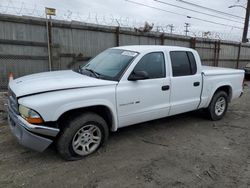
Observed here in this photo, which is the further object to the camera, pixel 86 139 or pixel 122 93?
pixel 122 93

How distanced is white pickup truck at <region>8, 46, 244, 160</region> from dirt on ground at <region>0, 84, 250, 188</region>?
1.12ft

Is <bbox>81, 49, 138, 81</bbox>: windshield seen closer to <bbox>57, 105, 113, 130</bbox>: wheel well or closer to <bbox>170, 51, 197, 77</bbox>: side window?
<bbox>57, 105, 113, 130</bbox>: wheel well

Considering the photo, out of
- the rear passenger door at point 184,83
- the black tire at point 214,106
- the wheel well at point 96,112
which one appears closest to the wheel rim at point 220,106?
the black tire at point 214,106

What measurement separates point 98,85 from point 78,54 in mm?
4959

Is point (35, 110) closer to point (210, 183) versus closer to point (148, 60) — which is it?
point (148, 60)

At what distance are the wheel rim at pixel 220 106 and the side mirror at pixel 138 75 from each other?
275cm

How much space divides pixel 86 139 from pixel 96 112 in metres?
0.48

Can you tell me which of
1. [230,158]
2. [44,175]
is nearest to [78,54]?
[44,175]

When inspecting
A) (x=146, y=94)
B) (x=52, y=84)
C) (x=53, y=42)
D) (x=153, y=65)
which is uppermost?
(x=53, y=42)

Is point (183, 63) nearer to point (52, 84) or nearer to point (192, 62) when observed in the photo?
point (192, 62)

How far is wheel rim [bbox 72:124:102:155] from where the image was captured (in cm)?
342

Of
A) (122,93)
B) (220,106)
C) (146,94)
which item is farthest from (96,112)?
(220,106)

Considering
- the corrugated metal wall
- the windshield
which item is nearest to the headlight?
the windshield

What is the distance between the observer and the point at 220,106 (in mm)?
5688
